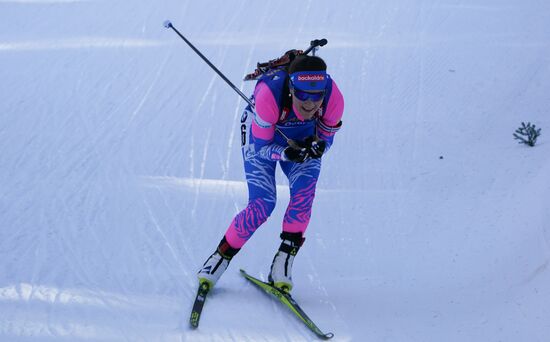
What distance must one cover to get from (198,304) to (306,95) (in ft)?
5.44

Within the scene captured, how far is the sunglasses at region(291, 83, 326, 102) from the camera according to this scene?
5.24m

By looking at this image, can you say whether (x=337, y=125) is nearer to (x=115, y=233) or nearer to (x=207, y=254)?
(x=207, y=254)

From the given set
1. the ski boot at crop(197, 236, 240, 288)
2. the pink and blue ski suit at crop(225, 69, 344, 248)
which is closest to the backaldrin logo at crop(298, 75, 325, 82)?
the pink and blue ski suit at crop(225, 69, 344, 248)

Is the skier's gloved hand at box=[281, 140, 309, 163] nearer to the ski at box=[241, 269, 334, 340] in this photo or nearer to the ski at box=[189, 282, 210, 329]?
the ski at box=[241, 269, 334, 340]

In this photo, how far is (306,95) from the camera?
5250 millimetres

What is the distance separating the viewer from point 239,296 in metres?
5.90

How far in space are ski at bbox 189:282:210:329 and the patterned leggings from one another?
370 millimetres

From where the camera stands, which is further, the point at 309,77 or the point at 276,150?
the point at 276,150

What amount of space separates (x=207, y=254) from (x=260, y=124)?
175 centimetres

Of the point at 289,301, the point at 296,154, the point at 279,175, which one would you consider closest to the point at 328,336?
the point at 289,301

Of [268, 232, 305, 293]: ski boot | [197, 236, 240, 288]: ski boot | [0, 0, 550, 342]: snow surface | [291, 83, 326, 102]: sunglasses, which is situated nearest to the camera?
[291, 83, 326, 102]: sunglasses

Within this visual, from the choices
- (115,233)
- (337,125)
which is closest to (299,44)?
(115,233)

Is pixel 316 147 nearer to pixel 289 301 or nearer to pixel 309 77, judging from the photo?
pixel 309 77

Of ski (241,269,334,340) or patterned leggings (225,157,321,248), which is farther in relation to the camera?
patterned leggings (225,157,321,248)
